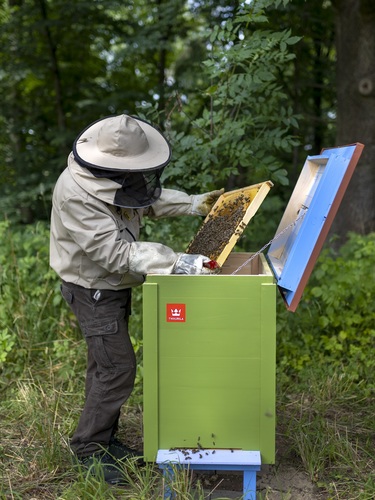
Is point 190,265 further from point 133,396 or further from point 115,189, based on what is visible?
→ point 133,396

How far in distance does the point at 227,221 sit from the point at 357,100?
3.41m

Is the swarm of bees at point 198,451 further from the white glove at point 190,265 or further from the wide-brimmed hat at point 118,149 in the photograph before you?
the wide-brimmed hat at point 118,149

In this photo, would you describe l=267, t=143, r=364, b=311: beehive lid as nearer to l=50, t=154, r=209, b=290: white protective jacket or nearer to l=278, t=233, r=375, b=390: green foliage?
l=50, t=154, r=209, b=290: white protective jacket

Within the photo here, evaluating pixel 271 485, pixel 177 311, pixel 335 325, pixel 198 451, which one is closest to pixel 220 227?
pixel 177 311

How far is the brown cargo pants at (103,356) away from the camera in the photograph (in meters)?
2.69

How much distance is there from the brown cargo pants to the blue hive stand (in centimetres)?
38

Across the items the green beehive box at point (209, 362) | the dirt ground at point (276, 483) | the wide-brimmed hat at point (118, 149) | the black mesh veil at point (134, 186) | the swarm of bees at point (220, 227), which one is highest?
the wide-brimmed hat at point (118, 149)

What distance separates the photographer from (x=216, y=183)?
14.8 ft

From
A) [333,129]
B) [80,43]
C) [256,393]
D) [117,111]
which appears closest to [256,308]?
[256,393]

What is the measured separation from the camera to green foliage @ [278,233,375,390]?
393 cm

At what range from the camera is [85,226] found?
247 cm

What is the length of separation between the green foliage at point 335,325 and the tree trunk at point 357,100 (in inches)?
55.9

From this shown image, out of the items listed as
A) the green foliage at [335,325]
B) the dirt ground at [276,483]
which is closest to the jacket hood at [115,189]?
the dirt ground at [276,483]

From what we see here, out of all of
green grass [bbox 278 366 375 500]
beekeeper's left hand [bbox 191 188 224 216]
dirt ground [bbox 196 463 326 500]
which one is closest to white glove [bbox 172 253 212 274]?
beekeeper's left hand [bbox 191 188 224 216]
